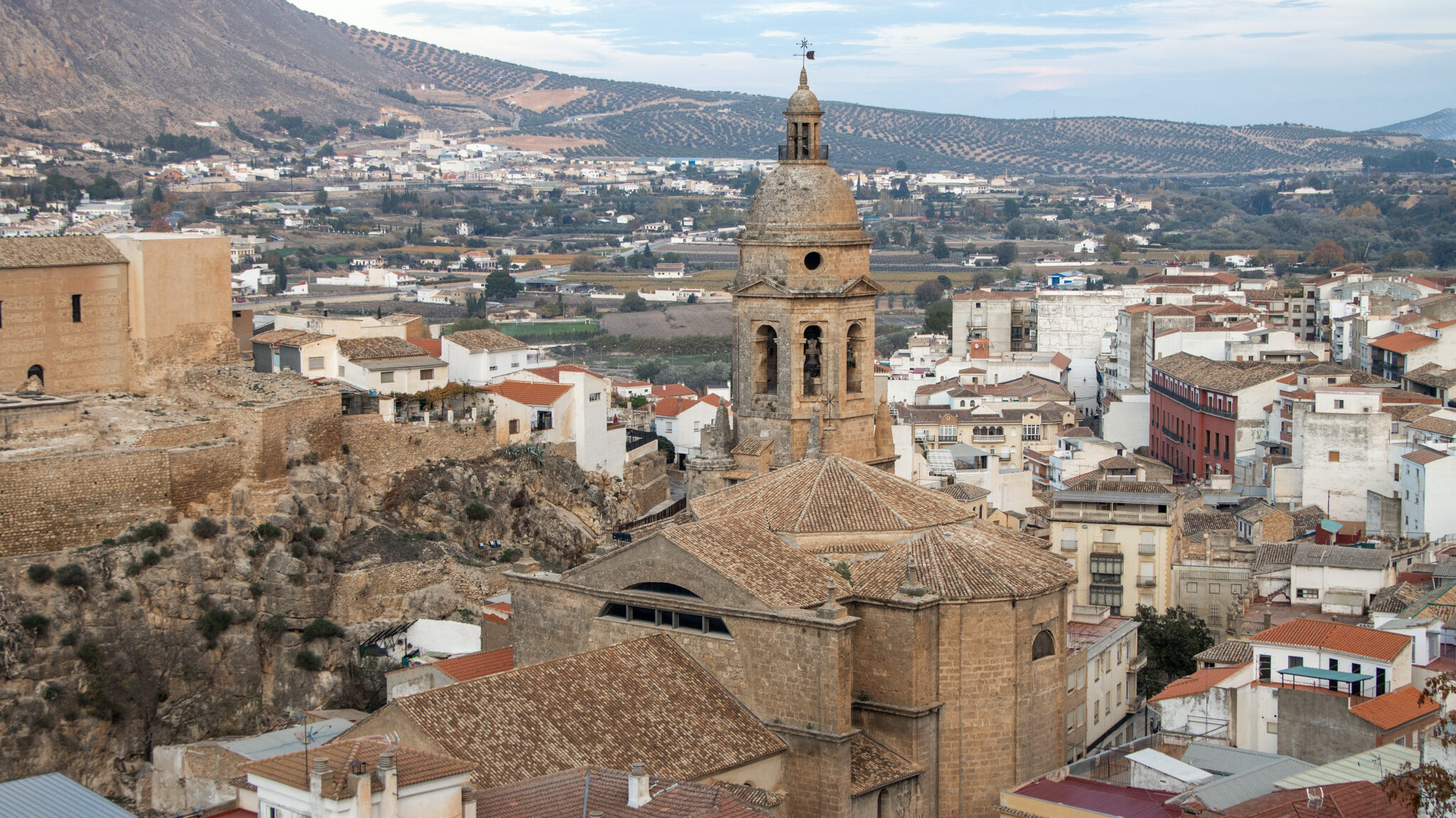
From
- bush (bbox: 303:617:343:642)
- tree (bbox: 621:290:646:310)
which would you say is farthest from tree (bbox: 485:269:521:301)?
bush (bbox: 303:617:343:642)

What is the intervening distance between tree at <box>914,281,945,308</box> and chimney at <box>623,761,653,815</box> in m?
107

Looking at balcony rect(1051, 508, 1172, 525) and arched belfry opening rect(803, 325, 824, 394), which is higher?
arched belfry opening rect(803, 325, 824, 394)

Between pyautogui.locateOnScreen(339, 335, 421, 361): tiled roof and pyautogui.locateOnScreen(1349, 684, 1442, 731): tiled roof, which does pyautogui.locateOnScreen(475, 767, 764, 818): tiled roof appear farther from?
pyautogui.locateOnScreen(339, 335, 421, 361): tiled roof

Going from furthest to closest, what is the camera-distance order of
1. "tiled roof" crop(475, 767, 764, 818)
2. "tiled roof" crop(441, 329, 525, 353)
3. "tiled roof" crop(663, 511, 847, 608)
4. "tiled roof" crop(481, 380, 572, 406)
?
1. "tiled roof" crop(441, 329, 525, 353)
2. "tiled roof" crop(481, 380, 572, 406)
3. "tiled roof" crop(663, 511, 847, 608)
4. "tiled roof" crop(475, 767, 764, 818)

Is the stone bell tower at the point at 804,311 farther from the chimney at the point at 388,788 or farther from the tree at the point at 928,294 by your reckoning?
the tree at the point at 928,294

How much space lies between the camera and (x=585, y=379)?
1955 inches

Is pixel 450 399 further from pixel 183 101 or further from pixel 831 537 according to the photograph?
pixel 183 101

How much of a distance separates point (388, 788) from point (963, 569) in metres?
8.84

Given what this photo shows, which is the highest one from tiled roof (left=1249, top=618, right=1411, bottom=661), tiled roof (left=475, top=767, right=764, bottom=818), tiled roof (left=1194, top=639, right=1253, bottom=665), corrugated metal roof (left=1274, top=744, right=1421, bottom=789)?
tiled roof (left=475, top=767, right=764, bottom=818)

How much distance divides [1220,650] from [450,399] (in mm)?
23062

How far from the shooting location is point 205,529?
36812mm

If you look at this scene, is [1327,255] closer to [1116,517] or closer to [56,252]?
[1116,517]

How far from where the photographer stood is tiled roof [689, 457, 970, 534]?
24.4 m

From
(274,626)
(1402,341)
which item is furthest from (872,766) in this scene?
(1402,341)
